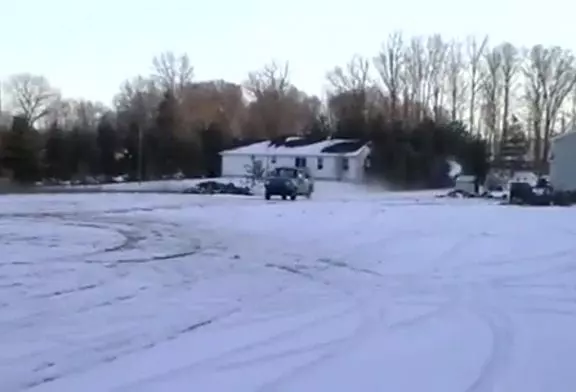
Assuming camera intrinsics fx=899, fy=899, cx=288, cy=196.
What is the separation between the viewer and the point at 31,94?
9100cm

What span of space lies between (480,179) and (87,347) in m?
54.3

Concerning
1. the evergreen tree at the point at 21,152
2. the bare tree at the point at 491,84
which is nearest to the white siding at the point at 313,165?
the evergreen tree at the point at 21,152

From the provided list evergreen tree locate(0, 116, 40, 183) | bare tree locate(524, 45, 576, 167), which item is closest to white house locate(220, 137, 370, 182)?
evergreen tree locate(0, 116, 40, 183)

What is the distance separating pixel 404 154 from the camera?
209 ft

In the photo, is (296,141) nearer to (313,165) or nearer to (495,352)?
(313,165)

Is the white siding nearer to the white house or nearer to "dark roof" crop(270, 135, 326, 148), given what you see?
the white house

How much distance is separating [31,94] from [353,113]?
36291mm

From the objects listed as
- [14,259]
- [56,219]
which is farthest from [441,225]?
[14,259]

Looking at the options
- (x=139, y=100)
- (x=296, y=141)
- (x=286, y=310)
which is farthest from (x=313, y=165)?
(x=286, y=310)

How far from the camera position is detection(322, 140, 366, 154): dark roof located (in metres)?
65.2

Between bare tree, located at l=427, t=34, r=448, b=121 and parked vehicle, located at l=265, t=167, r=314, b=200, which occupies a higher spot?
bare tree, located at l=427, t=34, r=448, b=121

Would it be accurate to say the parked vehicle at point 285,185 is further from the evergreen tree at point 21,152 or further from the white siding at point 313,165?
the white siding at point 313,165

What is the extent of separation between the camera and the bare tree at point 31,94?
294ft

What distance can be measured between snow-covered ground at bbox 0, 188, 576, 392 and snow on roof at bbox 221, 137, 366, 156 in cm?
4380
